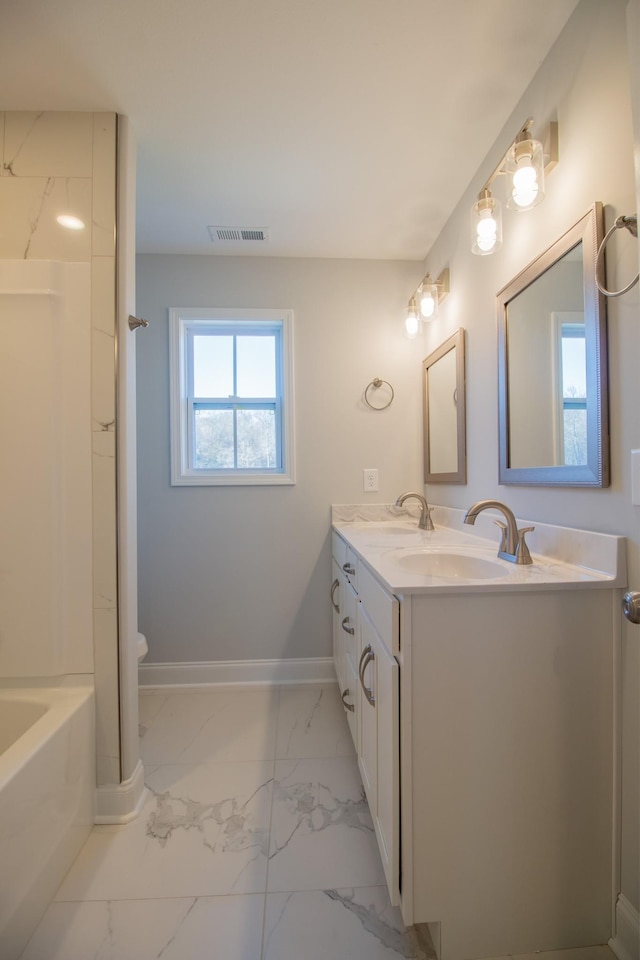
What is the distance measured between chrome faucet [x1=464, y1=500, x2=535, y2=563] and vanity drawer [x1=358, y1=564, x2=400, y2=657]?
339 millimetres

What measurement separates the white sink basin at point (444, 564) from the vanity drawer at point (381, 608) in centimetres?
13

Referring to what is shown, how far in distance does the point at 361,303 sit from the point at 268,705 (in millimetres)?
2222

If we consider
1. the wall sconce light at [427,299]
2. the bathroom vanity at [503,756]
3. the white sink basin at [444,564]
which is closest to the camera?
the bathroom vanity at [503,756]

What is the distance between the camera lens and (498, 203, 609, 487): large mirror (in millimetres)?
977

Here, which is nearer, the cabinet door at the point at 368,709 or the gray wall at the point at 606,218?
the gray wall at the point at 606,218

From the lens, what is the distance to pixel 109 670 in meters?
1.32

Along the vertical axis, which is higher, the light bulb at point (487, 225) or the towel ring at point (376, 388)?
the light bulb at point (487, 225)

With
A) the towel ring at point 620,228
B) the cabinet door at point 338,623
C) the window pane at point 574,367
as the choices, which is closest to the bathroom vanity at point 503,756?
the window pane at point 574,367

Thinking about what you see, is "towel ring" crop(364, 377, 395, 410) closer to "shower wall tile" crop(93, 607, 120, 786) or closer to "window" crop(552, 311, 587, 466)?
"window" crop(552, 311, 587, 466)

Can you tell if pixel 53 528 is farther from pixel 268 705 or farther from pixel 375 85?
pixel 375 85

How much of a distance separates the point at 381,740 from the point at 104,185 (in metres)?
1.93

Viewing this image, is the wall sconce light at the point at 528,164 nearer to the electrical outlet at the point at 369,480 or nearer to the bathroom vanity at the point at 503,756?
the bathroom vanity at the point at 503,756

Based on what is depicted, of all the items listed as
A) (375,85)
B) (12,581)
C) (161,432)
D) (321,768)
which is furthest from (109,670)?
(375,85)

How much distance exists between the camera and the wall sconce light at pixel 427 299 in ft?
6.24
